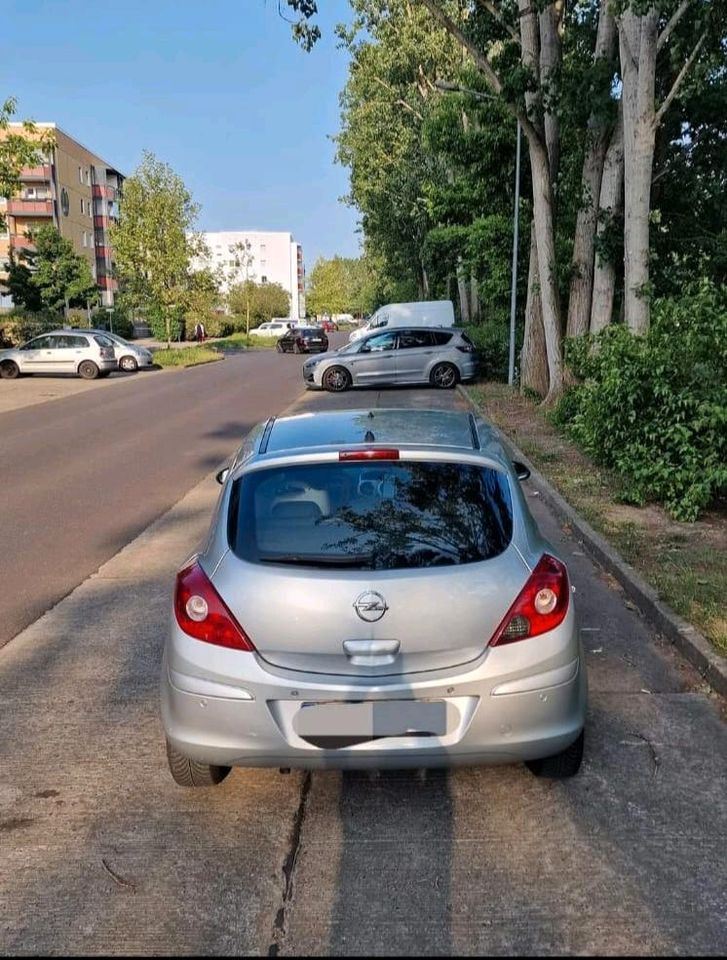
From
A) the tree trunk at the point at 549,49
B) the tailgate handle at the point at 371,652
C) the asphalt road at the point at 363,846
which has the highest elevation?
the tree trunk at the point at 549,49

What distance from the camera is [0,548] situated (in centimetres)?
741

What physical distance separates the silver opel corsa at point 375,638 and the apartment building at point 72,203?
66.8 m

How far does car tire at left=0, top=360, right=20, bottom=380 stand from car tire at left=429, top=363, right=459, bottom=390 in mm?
15117

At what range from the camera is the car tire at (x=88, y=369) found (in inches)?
1126

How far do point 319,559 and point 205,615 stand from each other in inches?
18.5

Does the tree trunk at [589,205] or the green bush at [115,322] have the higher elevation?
the tree trunk at [589,205]

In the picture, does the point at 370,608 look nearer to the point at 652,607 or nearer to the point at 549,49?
the point at 652,607

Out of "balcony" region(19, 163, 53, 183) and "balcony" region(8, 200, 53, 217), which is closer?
"balcony" region(19, 163, 53, 183)

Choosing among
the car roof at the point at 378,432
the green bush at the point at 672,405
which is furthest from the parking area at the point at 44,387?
the car roof at the point at 378,432

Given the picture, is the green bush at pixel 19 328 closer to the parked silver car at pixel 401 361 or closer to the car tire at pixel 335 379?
the parked silver car at pixel 401 361

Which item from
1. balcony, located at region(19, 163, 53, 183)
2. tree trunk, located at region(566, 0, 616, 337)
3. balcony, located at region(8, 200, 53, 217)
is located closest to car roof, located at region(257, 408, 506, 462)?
tree trunk, located at region(566, 0, 616, 337)

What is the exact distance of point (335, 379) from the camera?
22.3m

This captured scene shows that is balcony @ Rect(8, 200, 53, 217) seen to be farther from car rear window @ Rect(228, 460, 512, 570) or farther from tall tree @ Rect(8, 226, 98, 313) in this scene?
car rear window @ Rect(228, 460, 512, 570)

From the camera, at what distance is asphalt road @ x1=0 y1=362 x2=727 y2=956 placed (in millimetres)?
2596
